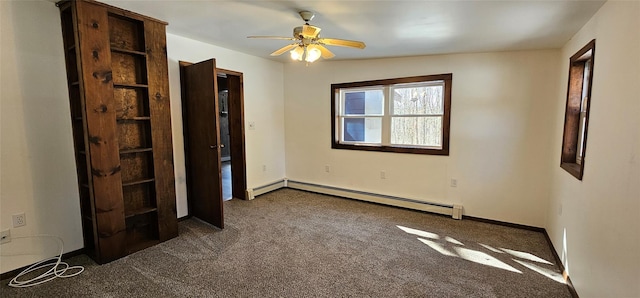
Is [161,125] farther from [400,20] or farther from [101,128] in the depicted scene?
[400,20]

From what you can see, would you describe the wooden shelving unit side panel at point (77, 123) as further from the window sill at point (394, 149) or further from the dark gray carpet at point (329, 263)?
the window sill at point (394, 149)

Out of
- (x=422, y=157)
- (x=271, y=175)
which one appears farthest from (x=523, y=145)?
(x=271, y=175)

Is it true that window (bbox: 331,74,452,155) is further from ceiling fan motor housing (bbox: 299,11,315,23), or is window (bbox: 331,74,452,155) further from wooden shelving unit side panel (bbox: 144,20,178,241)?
wooden shelving unit side panel (bbox: 144,20,178,241)

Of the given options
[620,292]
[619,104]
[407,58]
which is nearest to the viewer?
[620,292]

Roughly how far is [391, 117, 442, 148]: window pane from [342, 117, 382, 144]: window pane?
0.80 ft

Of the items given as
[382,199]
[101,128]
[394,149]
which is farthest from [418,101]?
[101,128]

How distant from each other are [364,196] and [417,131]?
127 centimetres

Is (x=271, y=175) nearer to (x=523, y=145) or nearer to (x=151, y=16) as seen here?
(x=151, y=16)

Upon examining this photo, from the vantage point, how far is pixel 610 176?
1.68 meters

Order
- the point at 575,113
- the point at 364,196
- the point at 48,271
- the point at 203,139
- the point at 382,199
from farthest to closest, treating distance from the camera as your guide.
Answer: the point at 364,196 → the point at 382,199 → the point at 203,139 → the point at 575,113 → the point at 48,271

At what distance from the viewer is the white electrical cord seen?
2.23 m

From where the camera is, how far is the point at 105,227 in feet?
8.22

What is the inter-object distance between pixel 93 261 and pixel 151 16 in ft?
7.44

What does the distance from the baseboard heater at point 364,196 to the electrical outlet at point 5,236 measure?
8.32 feet
